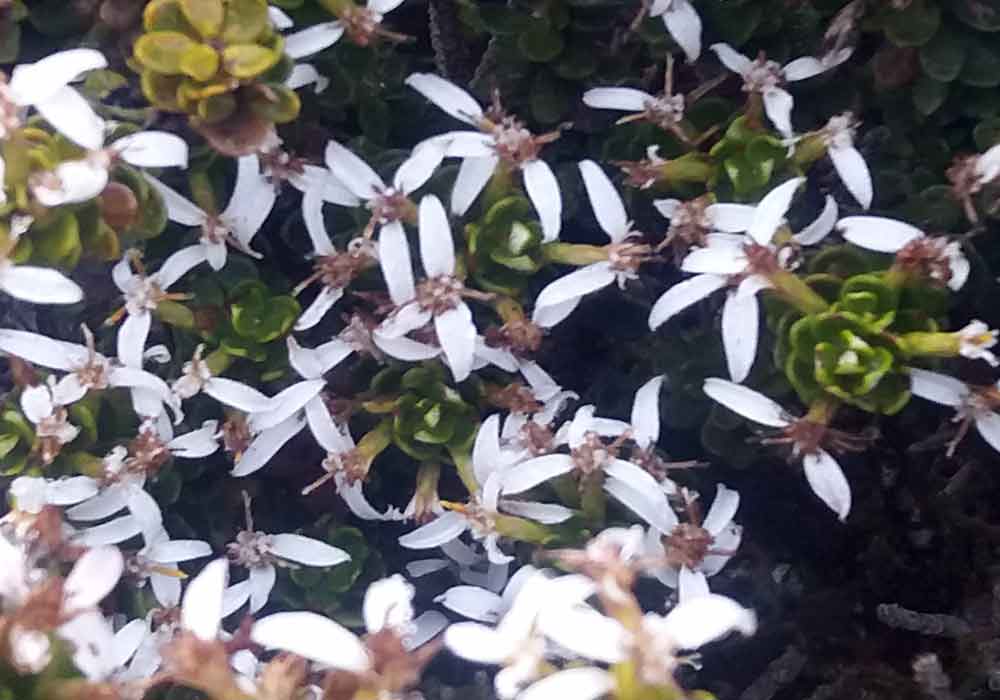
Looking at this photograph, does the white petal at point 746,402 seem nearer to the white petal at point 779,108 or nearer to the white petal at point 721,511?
the white petal at point 721,511

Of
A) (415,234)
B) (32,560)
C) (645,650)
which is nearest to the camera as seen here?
(645,650)

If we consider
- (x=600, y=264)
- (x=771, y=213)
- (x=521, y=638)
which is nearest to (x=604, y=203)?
(x=600, y=264)

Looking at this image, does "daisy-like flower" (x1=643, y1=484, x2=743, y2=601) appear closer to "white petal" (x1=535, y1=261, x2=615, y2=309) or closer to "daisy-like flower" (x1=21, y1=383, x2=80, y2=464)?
"white petal" (x1=535, y1=261, x2=615, y2=309)

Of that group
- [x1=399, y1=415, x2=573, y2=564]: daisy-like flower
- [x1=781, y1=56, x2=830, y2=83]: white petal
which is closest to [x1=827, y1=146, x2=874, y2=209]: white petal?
[x1=781, y1=56, x2=830, y2=83]: white petal

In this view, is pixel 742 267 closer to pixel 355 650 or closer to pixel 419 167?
pixel 419 167

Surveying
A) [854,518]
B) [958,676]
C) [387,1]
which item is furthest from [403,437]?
[958,676]

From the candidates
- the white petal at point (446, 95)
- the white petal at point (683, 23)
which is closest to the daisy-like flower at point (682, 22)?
the white petal at point (683, 23)

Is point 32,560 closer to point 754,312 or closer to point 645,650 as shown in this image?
point 645,650
